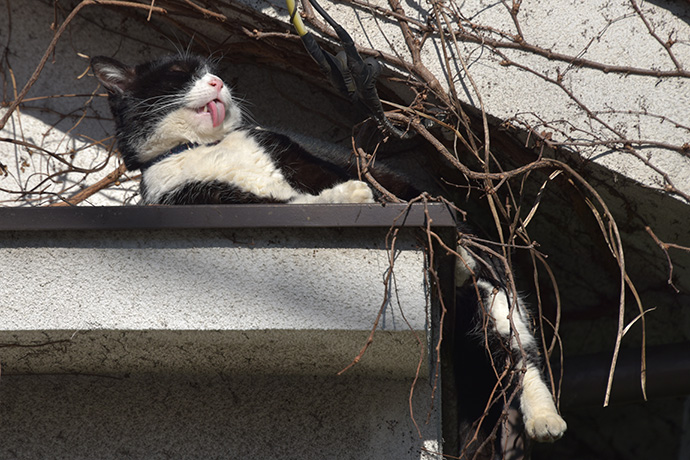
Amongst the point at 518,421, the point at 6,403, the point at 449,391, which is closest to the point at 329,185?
the point at 449,391

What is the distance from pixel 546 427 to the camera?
1872 millimetres

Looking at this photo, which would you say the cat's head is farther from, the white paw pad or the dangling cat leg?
the dangling cat leg

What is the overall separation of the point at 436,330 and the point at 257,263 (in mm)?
597

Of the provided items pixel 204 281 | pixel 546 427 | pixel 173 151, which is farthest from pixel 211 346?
pixel 546 427

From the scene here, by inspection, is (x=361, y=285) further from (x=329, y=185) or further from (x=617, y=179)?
(x=617, y=179)

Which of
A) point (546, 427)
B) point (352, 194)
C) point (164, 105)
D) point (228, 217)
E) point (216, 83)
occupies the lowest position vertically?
point (546, 427)

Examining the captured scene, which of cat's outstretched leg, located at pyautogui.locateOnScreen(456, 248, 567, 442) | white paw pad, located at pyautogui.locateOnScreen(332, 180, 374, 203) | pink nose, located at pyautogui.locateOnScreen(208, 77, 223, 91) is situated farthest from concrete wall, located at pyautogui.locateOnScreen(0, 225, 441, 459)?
pink nose, located at pyautogui.locateOnScreen(208, 77, 223, 91)

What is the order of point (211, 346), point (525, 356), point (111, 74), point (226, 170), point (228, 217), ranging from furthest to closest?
1. point (111, 74)
2. point (226, 170)
3. point (525, 356)
4. point (211, 346)
5. point (228, 217)

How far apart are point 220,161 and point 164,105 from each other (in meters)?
0.32

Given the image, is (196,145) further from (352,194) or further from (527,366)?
(527,366)

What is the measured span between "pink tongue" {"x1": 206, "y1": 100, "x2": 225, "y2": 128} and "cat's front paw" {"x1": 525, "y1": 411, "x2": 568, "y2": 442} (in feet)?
4.52

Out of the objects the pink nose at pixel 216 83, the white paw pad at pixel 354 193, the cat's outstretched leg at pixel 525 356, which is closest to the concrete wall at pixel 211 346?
the white paw pad at pixel 354 193

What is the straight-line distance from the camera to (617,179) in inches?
83.9

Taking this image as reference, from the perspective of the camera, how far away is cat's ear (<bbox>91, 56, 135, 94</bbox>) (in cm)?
223
